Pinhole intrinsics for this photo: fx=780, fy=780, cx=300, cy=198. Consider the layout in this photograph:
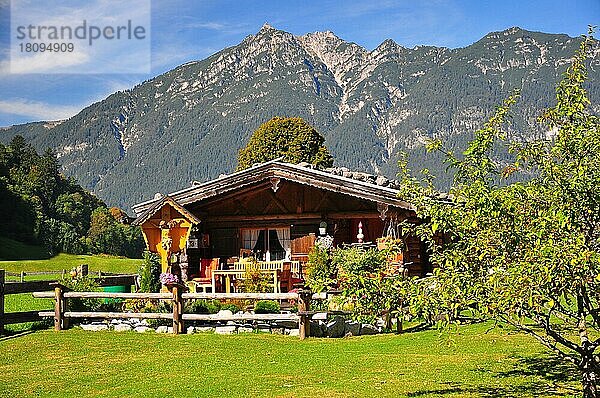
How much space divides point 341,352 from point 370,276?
15.3ft

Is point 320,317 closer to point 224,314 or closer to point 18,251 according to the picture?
point 224,314

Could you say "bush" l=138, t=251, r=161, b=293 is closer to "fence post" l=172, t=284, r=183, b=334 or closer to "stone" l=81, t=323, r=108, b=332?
"stone" l=81, t=323, r=108, b=332

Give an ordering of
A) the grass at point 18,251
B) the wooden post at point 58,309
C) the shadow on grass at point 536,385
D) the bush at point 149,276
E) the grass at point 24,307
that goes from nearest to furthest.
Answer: the shadow on grass at point 536,385
the wooden post at point 58,309
the grass at point 24,307
the bush at point 149,276
the grass at point 18,251

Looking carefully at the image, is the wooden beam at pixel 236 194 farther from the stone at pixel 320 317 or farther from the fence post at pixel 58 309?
the stone at pixel 320 317

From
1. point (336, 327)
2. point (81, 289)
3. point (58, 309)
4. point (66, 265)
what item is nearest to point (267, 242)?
point (81, 289)

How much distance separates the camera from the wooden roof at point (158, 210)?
20.6 m

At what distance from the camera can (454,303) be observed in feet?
23.8

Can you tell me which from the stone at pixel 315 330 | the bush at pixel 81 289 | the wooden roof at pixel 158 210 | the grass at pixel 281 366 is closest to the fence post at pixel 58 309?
the bush at pixel 81 289

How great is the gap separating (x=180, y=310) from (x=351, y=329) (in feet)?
10.8

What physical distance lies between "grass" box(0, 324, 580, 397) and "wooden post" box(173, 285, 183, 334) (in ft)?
1.33

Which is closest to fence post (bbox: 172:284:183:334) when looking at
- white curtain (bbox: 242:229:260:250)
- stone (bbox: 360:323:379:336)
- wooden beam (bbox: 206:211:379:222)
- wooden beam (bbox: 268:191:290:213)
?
stone (bbox: 360:323:379:336)

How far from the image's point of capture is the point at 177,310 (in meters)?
14.9

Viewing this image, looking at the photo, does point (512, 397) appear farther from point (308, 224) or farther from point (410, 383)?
point (308, 224)

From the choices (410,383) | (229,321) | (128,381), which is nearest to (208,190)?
(229,321)
